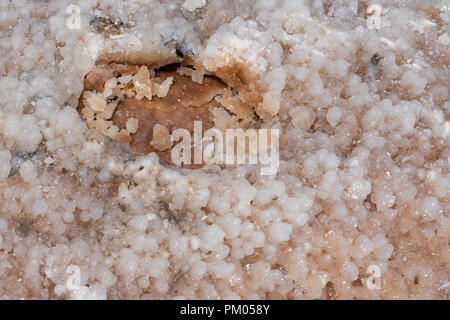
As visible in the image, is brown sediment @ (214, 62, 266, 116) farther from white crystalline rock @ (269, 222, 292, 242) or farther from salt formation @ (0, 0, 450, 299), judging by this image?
white crystalline rock @ (269, 222, 292, 242)

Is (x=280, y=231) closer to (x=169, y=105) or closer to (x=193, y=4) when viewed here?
(x=169, y=105)

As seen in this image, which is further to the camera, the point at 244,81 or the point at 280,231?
the point at 244,81

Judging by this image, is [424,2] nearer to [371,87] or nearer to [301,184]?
[371,87]

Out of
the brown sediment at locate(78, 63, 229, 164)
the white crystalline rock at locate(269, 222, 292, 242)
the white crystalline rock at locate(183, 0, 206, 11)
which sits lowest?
the white crystalline rock at locate(269, 222, 292, 242)

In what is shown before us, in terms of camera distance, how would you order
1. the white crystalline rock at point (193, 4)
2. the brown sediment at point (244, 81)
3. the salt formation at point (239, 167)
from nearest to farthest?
the salt formation at point (239, 167)
the brown sediment at point (244, 81)
the white crystalline rock at point (193, 4)

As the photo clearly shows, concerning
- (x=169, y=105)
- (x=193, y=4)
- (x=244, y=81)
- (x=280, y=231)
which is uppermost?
(x=193, y=4)

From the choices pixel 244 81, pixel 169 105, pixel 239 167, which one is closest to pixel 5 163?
pixel 169 105

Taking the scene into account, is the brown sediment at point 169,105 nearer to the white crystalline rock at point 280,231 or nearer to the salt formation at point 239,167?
the salt formation at point 239,167

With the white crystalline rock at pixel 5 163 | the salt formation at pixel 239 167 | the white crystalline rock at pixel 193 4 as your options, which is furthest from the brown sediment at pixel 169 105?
the white crystalline rock at pixel 5 163

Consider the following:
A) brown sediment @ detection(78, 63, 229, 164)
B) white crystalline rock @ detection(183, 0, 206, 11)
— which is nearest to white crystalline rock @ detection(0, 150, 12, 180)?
brown sediment @ detection(78, 63, 229, 164)
